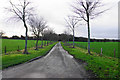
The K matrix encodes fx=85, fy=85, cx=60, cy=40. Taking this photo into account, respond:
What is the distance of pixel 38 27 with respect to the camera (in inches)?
906

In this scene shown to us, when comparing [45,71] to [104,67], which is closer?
[45,71]

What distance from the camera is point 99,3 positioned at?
12375 millimetres

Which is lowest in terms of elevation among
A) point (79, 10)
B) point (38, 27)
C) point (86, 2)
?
point (38, 27)

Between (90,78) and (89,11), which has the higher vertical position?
(89,11)

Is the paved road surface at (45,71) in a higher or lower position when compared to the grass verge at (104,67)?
lower

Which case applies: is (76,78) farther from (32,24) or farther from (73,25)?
(73,25)

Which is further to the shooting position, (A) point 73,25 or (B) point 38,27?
(A) point 73,25

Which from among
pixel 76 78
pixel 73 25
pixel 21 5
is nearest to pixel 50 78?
pixel 76 78

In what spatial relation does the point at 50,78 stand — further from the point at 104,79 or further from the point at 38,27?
the point at 38,27

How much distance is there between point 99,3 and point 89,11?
5.54 feet

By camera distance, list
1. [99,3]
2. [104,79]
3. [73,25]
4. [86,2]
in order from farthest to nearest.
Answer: [73,25] → [86,2] → [99,3] → [104,79]

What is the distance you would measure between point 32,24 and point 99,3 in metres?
15.8

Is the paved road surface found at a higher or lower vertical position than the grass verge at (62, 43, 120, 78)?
lower

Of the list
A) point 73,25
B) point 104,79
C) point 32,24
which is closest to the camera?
point 104,79
